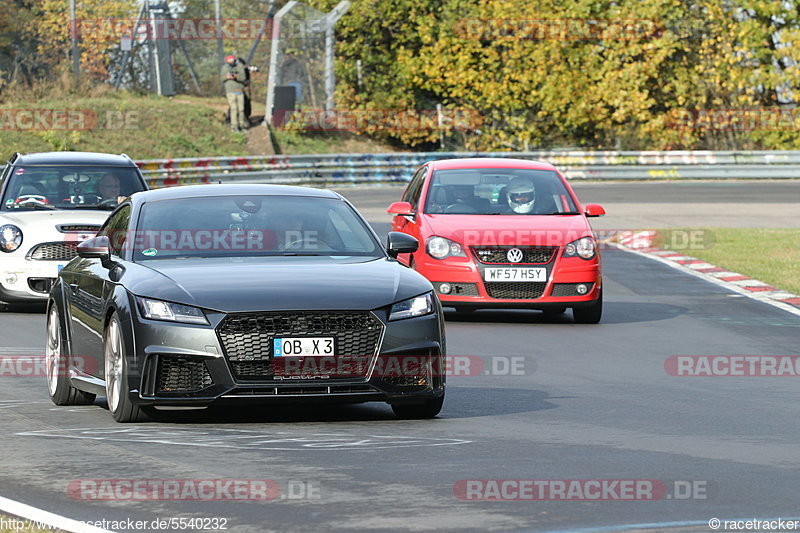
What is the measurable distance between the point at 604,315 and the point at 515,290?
5.54 feet

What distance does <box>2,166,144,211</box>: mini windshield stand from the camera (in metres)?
17.7

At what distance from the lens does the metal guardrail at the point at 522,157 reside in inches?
1738

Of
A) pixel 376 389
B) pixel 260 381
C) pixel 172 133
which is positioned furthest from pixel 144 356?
pixel 172 133

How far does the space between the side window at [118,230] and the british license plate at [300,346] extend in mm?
1790

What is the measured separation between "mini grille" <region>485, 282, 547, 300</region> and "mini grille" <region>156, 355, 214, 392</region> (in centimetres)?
756

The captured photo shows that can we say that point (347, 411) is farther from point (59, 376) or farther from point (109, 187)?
point (109, 187)

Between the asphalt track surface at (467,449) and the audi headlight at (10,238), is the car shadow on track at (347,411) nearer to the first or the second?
the asphalt track surface at (467,449)

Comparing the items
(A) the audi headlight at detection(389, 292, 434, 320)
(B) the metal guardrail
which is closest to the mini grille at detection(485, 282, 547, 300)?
(A) the audi headlight at detection(389, 292, 434, 320)

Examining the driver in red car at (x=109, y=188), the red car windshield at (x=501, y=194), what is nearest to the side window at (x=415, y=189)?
the red car windshield at (x=501, y=194)

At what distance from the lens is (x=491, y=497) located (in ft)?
22.3

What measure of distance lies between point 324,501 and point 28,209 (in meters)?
11.6

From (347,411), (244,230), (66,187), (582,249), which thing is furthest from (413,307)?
(66,187)

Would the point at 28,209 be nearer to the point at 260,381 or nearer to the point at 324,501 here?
the point at 260,381

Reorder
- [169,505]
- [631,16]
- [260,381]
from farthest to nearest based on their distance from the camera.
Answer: [631,16]
[260,381]
[169,505]
